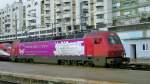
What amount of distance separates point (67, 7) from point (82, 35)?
208 ft

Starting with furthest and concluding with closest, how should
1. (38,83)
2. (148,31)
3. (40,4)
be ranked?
1. (40,4)
2. (148,31)
3. (38,83)

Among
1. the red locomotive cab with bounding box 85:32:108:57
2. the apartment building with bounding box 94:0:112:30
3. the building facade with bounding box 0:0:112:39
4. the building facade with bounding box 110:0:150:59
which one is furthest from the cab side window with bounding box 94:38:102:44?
the apartment building with bounding box 94:0:112:30

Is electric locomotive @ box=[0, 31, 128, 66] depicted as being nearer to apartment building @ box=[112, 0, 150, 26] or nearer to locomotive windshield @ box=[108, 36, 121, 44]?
locomotive windshield @ box=[108, 36, 121, 44]

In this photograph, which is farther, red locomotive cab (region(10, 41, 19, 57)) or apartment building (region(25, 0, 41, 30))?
apartment building (region(25, 0, 41, 30))

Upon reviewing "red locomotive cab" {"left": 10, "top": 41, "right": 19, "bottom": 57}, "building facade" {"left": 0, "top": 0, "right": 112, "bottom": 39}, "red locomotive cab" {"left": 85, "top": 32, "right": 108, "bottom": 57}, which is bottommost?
"red locomotive cab" {"left": 10, "top": 41, "right": 19, "bottom": 57}

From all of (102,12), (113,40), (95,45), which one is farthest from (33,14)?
(113,40)

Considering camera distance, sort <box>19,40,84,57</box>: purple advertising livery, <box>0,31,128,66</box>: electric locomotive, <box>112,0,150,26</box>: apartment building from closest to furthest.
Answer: <box>0,31,128,66</box>: electric locomotive → <box>19,40,84,57</box>: purple advertising livery → <box>112,0,150,26</box>: apartment building

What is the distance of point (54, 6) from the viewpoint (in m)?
106

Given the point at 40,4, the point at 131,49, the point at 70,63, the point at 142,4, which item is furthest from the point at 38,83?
the point at 40,4

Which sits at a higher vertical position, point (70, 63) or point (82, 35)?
point (82, 35)

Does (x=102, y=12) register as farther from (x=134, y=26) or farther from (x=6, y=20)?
(x=6, y=20)

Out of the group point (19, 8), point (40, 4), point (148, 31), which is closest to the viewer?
point (148, 31)

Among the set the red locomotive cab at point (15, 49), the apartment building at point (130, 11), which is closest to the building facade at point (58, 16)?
the apartment building at point (130, 11)

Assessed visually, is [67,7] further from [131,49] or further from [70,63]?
[70,63]
